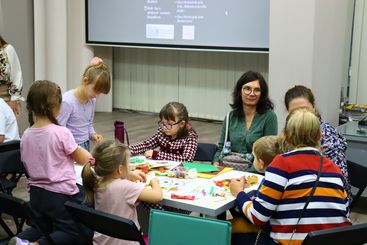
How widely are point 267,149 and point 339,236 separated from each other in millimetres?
608

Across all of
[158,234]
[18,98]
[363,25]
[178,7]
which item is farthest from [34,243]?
[178,7]

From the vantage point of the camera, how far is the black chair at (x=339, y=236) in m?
1.95

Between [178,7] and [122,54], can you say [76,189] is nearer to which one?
[178,7]

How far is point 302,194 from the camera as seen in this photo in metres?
2.09

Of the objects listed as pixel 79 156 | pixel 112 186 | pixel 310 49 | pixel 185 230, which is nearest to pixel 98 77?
pixel 79 156

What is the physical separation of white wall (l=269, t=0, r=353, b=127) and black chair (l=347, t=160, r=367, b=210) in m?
1.86

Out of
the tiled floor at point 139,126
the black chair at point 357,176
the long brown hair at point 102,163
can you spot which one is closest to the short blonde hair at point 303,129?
the long brown hair at point 102,163

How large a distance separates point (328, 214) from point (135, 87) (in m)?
6.73

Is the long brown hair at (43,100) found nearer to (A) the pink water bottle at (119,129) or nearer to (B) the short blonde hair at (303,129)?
(A) the pink water bottle at (119,129)

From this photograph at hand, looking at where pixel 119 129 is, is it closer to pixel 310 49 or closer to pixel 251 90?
pixel 251 90

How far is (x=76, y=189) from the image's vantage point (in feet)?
9.11

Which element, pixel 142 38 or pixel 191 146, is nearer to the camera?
pixel 191 146

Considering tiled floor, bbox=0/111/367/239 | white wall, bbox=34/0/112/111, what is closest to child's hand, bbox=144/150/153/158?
tiled floor, bbox=0/111/367/239

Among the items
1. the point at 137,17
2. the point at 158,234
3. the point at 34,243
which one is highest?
the point at 137,17
